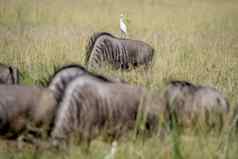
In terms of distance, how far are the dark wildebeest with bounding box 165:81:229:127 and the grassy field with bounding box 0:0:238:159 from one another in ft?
0.84

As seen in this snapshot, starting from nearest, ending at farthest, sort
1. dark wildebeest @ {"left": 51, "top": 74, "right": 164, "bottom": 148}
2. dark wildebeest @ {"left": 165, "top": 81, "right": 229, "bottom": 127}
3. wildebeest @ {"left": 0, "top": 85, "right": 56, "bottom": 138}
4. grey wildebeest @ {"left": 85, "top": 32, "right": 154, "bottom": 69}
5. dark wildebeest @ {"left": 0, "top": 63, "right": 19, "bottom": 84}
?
dark wildebeest @ {"left": 51, "top": 74, "right": 164, "bottom": 148} → wildebeest @ {"left": 0, "top": 85, "right": 56, "bottom": 138} → dark wildebeest @ {"left": 165, "top": 81, "right": 229, "bottom": 127} → dark wildebeest @ {"left": 0, "top": 63, "right": 19, "bottom": 84} → grey wildebeest @ {"left": 85, "top": 32, "right": 154, "bottom": 69}

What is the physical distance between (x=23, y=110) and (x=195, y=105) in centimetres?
136

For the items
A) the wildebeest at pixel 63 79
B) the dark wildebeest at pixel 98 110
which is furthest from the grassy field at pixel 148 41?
the wildebeest at pixel 63 79

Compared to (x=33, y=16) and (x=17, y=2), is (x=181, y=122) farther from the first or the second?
(x=17, y=2)

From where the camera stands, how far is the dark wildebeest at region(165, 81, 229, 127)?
411 centimetres

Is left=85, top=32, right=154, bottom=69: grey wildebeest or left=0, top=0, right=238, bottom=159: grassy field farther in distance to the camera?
left=85, top=32, right=154, bottom=69: grey wildebeest

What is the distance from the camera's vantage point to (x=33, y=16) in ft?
48.6

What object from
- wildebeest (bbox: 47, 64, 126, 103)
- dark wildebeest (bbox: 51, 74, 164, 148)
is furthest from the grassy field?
wildebeest (bbox: 47, 64, 126, 103)

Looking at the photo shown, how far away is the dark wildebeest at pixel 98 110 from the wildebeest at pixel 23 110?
6.6 inches

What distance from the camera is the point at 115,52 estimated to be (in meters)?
7.64

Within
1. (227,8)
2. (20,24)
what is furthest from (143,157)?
(227,8)

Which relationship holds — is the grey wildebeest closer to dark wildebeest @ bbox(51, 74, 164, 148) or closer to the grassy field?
the grassy field

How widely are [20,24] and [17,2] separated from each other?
2843 millimetres

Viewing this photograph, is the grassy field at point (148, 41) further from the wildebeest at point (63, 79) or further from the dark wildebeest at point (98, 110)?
the wildebeest at point (63, 79)
